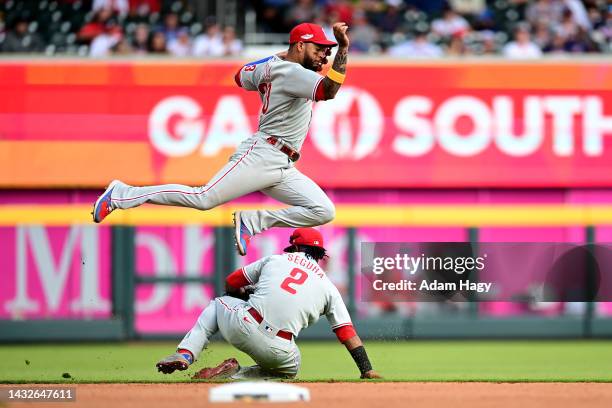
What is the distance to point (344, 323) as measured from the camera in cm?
764

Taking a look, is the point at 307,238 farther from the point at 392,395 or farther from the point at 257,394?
the point at 257,394

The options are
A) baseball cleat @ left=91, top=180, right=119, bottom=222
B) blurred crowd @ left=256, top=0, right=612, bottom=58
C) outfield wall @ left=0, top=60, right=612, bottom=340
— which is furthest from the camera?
blurred crowd @ left=256, top=0, right=612, bottom=58

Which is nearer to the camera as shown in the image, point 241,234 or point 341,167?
point 241,234

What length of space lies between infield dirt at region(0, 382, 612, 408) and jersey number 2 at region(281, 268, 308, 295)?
0.63 m

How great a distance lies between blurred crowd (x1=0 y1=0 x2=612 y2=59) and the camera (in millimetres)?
14391

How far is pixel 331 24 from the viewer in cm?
1474

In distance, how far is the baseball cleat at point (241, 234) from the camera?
755 cm

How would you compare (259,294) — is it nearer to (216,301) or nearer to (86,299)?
(216,301)

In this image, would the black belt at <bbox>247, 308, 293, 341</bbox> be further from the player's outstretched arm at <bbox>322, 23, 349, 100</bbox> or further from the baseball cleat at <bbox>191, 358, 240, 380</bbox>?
the player's outstretched arm at <bbox>322, 23, 349, 100</bbox>

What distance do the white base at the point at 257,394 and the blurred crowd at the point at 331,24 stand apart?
819 centimetres

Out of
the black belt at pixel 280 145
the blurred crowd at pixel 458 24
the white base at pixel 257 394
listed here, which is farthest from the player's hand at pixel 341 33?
the blurred crowd at pixel 458 24

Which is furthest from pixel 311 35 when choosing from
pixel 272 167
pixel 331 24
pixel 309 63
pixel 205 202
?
pixel 331 24

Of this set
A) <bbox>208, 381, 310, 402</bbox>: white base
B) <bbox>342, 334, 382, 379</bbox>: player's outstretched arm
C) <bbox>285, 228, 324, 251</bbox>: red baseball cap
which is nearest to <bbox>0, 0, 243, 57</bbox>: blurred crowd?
<bbox>285, 228, 324, 251</bbox>: red baseball cap

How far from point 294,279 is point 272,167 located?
75 centimetres
